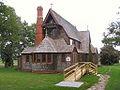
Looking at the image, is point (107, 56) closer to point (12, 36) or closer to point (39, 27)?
point (39, 27)

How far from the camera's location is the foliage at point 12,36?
112 ft

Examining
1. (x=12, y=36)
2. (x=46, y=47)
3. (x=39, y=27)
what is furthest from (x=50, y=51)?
(x=12, y=36)

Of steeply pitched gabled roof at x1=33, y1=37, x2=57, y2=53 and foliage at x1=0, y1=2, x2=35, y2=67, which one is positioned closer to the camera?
steeply pitched gabled roof at x1=33, y1=37, x2=57, y2=53

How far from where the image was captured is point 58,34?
1153 inches

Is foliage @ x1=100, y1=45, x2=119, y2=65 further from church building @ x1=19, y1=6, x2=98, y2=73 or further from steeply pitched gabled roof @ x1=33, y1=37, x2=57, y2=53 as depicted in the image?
steeply pitched gabled roof @ x1=33, y1=37, x2=57, y2=53

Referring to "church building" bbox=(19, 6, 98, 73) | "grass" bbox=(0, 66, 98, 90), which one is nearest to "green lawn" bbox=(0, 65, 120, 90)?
"grass" bbox=(0, 66, 98, 90)

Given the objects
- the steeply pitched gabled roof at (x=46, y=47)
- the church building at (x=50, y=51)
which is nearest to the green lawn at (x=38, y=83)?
the church building at (x=50, y=51)

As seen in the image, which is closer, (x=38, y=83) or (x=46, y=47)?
(x=38, y=83)

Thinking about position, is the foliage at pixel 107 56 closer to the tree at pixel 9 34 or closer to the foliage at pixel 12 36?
the foliage at pixel 12 36

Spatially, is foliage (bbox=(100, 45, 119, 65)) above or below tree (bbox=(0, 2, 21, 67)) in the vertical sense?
below

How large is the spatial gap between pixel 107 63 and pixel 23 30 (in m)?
24.1

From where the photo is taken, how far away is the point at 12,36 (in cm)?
3588

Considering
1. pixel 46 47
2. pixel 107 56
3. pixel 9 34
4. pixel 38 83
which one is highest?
pixel 9 34

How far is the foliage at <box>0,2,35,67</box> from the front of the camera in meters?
34.1
